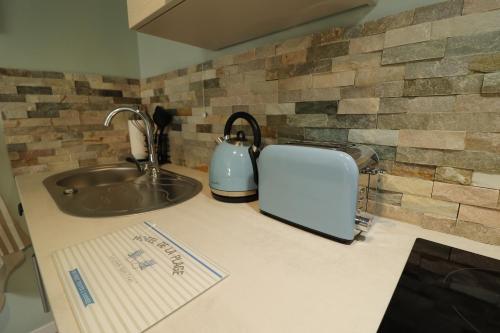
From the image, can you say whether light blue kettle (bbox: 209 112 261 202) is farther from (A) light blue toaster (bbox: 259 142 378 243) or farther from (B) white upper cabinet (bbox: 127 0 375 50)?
(B) white upper cabinet (bbox: 127 0 375 50)

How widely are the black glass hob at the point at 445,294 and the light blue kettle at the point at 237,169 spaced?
1.47ft

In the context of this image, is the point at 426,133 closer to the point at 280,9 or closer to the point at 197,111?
the point at 280,9

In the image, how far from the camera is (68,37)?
47.7 inches

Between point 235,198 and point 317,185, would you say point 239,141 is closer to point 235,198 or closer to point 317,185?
point 235,198

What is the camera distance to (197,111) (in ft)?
3.75

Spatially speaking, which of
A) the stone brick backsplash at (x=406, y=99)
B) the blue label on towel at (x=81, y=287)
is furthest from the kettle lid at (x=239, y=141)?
the blue label on towel at (x=81, y=287)

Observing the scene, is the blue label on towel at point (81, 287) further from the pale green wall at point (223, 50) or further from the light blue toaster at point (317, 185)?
the pale green wall at point (223, 50)

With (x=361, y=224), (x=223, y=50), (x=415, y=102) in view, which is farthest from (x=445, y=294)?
(x=223, y=50)

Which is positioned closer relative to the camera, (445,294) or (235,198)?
(445,294)

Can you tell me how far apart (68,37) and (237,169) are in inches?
48.2

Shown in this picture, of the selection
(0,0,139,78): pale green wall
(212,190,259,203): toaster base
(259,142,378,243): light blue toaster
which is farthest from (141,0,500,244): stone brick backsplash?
(0,0,139,78): pale green wall

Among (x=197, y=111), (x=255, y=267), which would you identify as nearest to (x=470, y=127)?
(x=255, y=267)

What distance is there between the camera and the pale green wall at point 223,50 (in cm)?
57

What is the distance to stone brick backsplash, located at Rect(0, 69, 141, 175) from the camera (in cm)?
110
